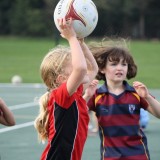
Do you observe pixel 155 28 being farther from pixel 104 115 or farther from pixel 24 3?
pixel 104 115

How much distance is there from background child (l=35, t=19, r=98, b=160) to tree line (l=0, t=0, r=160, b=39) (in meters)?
53.3

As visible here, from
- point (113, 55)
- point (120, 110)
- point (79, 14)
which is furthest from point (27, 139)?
point (79, 14)

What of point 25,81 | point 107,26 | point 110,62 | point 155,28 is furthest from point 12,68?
point 155,28

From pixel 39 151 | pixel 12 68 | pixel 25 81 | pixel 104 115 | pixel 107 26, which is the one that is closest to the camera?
pixel 104 115

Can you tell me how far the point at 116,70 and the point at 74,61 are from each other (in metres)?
1.00

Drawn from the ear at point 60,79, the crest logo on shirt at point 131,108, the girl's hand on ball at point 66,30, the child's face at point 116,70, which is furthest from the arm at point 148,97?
the girl's hand on ball at point 66,30

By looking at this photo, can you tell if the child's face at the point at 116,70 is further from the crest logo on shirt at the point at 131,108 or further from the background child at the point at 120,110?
the crest logo on shirt at the point at 131,108

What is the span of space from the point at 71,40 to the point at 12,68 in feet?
69.1

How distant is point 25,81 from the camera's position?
19203 mm

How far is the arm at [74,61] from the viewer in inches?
170

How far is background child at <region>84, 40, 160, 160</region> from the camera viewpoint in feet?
16.7

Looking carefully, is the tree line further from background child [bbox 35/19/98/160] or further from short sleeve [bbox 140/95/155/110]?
background child [bbox 35/19/98/160]

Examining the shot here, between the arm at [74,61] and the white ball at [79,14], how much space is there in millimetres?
257

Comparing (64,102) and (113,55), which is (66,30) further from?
(113,55)
